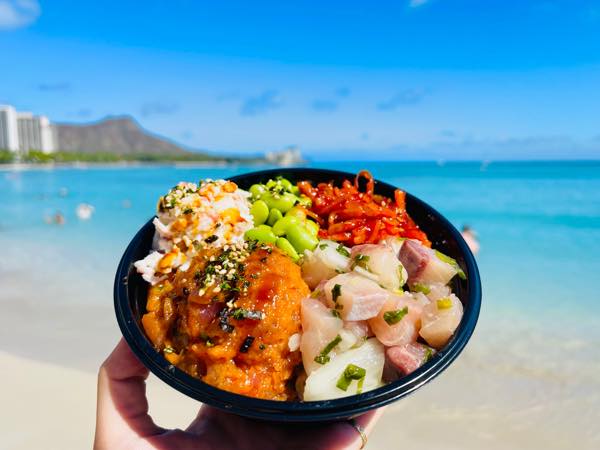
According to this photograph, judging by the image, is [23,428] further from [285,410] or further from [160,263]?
[285,410]

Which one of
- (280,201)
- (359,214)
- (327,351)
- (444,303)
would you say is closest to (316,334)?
(327,351)

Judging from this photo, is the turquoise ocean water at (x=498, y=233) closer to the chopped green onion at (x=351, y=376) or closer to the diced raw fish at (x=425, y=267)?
the diced raw fish at (x=425, y=267)

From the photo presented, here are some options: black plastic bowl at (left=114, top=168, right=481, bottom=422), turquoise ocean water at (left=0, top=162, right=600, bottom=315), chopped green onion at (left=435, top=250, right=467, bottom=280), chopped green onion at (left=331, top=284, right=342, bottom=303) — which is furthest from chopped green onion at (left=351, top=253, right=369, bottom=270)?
turquoise ocean water at (left=0, top=162, right=600, bottom=315)

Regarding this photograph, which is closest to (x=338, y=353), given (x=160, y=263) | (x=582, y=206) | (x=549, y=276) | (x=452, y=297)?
(x=452, y=297)

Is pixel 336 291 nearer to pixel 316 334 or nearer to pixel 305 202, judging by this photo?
pixel 316 334

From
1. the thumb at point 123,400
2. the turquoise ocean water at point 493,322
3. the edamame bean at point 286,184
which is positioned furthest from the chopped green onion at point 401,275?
the turquoise ocean water at point 493,322
